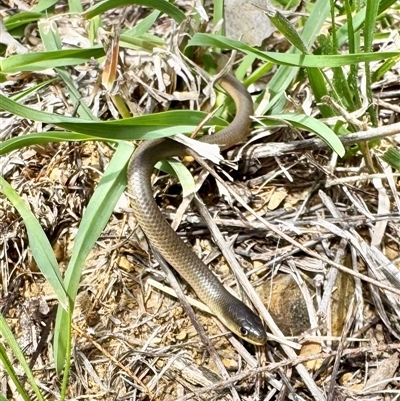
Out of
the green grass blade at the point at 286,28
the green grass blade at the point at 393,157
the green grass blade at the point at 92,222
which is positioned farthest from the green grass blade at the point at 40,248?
the green grass blade at the point at 393,157

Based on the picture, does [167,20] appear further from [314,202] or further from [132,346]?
[132,346]

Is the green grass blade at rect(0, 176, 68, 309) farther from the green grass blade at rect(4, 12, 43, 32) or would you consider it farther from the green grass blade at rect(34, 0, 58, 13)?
the green grass blade at rect(34, 0, 58, 13)

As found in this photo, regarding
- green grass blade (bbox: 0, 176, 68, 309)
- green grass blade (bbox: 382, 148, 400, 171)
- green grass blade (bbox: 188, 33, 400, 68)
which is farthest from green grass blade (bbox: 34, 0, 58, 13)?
green grass blade (bbox: 382, 148, 400, 171)

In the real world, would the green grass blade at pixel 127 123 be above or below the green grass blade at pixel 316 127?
above

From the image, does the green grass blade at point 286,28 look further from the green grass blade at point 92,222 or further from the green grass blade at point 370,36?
the green grass blade at point 92,222

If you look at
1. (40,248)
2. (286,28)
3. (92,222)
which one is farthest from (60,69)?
(286,28)

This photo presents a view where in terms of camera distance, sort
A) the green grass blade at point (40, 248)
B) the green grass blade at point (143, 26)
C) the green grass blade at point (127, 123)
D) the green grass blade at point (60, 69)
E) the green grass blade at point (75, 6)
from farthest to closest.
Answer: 1. the green grass blade at point (75, 6)
2. the green grass blade at point (143, 26)
3. the green grass blade at point (60, 69)
4. the green grass blade at point (127, 123)
5. the green grass blade at point (40, 248)

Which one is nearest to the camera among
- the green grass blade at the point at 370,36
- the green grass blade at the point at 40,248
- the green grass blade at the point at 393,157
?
the green grass blade at the point at 40,248
